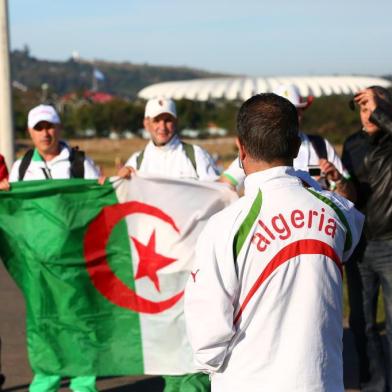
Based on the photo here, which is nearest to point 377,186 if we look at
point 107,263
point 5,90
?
point 107,263

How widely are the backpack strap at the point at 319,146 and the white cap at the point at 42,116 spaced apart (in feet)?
5.38

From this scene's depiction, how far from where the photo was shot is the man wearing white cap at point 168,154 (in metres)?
6.34

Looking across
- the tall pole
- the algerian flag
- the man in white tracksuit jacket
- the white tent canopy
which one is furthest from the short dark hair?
the white tent canopy

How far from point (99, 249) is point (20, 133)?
2742 inches

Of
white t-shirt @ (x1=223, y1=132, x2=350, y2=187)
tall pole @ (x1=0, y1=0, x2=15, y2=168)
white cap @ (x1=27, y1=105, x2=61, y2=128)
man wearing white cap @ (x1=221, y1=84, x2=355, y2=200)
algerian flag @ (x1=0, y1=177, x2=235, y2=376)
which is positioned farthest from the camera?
tall pole @ (x1=0, y1=0, x2=15, y2=168)

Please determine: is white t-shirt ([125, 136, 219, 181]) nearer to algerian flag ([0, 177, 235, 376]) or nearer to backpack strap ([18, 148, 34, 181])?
algerian flag ([0, 177, 235, 376])

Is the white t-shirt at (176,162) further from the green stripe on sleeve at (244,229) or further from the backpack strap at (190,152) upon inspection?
the green stripe on sleeve at (244,229)

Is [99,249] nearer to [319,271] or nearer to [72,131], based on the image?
[319,271]

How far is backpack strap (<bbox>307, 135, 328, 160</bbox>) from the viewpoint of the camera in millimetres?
5754

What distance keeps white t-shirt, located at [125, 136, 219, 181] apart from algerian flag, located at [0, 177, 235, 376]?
218 millimetres

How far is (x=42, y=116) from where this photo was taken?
20.0 ft

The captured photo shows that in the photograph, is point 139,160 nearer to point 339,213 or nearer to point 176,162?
point 176,162

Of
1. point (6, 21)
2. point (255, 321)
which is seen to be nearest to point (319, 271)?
point (255, 321)

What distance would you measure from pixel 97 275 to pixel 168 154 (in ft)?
3.06
